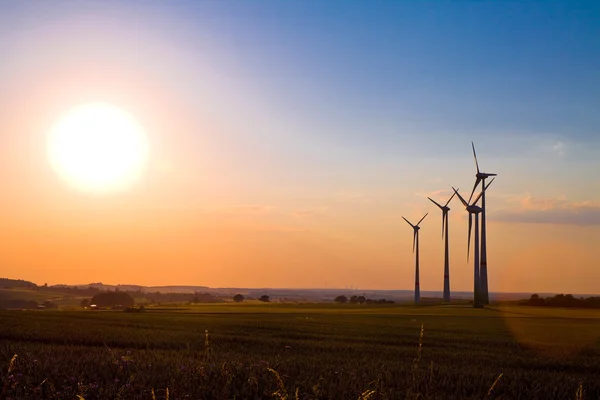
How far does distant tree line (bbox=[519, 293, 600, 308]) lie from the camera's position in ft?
399

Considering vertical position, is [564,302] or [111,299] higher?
[564,302]

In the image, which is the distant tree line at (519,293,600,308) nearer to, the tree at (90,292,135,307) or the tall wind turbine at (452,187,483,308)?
the tall wind turbine at (452,187,483,308)

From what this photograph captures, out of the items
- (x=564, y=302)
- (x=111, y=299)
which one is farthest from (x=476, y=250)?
(x=111, y=299)

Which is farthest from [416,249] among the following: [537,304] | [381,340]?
[381,340]

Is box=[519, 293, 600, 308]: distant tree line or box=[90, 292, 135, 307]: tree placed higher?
box=[519, 293, 600, 308]: distant tree line

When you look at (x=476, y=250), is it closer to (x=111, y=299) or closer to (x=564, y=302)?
(x=564, y=302)

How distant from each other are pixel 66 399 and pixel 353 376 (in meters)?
5.01

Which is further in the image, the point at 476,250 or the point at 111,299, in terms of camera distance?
the point at 111,299

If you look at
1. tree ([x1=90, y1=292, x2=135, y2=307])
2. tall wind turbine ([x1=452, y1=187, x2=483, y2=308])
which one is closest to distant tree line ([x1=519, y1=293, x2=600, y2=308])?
tall wind turbine ([x1=452, y1=187, x2=483, y2=308])

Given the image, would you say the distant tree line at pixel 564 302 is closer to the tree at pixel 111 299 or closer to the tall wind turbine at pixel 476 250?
the tall wind turbine at pixel 476 250

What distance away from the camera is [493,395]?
11.2m

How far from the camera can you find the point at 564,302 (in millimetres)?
125812

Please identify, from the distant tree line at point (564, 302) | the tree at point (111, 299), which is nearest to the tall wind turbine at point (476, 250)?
the distant tree line at point (564, 302)

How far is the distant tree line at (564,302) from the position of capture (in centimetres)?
12169
